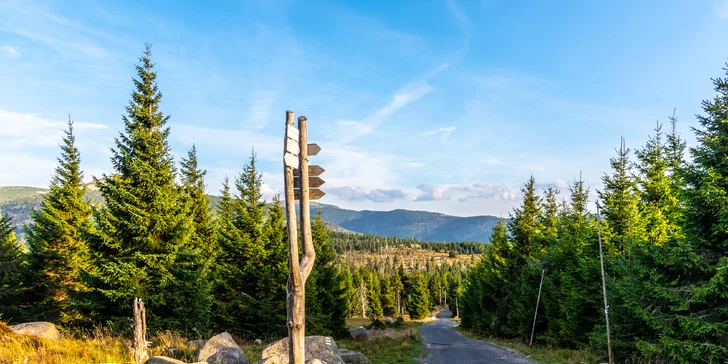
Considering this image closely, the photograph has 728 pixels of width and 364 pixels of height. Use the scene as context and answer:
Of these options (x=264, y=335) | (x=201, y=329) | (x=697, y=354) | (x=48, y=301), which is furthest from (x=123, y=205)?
(x=697, y=354)

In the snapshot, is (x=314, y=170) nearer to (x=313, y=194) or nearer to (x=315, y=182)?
(x=315, y=182)

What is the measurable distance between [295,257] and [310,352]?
6417 millimetres

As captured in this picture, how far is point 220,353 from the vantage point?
11148mm

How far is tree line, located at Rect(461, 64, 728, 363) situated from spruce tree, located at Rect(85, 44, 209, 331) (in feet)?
54.2

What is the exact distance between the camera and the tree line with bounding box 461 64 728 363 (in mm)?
10328

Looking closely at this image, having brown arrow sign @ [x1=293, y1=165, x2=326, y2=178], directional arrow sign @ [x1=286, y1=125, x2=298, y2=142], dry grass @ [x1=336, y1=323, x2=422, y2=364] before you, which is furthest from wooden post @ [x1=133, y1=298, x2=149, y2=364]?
dry grass @ [x1=336, y1=323, x2=422, y2=364]

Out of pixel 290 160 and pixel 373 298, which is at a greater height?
pixel 290 160

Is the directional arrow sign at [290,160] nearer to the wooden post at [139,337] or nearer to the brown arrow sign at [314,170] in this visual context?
the brown arrow sign at [314,170]

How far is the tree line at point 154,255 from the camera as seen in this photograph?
14984 millimetres

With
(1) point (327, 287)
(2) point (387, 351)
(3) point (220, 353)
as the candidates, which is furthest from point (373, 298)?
(3) point (220, 353)

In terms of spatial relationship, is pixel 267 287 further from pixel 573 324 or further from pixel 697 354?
pixel 697 354

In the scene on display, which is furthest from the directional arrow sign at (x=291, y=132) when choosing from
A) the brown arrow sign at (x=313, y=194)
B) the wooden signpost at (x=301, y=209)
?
the brown arrow sign at (x=313, y=194)

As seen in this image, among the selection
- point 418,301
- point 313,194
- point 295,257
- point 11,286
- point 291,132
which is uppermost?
point 291,132

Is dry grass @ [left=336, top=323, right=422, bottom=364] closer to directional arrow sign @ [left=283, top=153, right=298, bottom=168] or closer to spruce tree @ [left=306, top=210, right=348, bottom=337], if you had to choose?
spruce tree @ [left=306, top=210, right=348, bottom=337]
